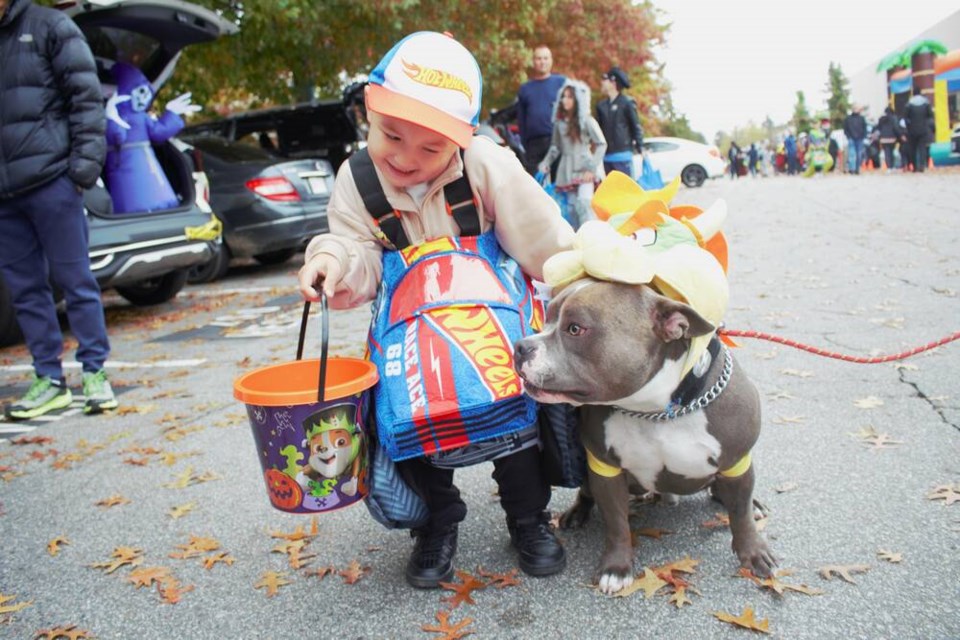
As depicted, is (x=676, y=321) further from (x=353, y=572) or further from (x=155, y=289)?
(x=155, y=289)

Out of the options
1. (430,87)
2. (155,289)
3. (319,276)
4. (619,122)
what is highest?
(619,122)

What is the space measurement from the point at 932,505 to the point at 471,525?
4.98 ft

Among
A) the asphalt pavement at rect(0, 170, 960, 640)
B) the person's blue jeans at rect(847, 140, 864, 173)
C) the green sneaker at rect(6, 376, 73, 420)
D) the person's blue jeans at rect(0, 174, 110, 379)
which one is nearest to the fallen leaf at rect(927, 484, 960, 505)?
the asphalt pavement at rect(0, 170, 960, 640)

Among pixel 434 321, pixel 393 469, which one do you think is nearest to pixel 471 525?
pixel 393 469

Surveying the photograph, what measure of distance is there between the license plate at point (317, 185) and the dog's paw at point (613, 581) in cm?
691

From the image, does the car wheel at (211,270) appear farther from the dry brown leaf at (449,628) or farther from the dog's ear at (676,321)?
the dog's ear at (676,321)

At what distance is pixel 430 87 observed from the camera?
2080 mm

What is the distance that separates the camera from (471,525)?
8.72ft

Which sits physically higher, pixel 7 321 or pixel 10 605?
pixel 7 321

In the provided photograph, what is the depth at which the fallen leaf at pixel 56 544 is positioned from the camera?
2676 millimetres

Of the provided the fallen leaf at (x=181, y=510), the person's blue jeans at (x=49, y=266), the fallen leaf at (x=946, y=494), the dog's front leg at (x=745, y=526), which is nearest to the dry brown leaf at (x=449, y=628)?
the dog's front leg at (x=745, y=526)

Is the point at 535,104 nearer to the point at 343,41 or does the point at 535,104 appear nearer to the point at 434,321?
the point at 343,41

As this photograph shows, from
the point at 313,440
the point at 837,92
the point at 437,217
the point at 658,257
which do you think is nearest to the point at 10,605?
the point at 313,440

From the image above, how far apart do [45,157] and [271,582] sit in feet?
8.77
